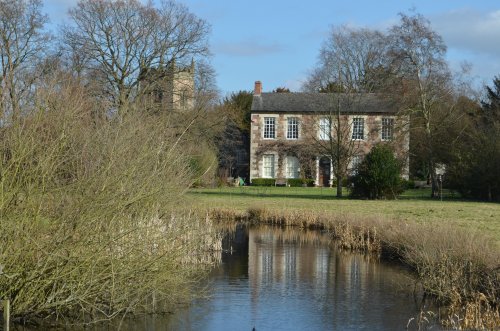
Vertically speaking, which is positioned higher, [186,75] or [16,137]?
[186,75]

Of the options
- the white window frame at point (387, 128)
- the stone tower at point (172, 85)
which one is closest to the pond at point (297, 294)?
the stone tower at point (172, 85)

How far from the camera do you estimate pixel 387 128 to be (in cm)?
5466

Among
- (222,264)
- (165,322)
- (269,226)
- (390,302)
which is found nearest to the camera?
(165,322)

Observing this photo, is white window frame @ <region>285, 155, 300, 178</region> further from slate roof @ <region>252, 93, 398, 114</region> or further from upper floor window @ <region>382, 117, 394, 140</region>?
upper floor window @ <region>382, 117, 394, 140</region>

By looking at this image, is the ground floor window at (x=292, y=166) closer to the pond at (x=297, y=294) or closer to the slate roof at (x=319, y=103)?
the slate roof at (x=319, y=103)

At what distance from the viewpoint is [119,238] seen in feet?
39.3

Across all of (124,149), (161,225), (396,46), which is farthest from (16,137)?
(396,46)

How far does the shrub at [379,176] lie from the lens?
3988 cm

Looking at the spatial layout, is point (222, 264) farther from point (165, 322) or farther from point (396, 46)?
point (396, 46)

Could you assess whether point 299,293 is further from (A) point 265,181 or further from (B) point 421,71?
(A) point 265,181

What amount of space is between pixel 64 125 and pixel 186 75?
109ft

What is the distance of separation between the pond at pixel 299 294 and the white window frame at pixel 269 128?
3721cm

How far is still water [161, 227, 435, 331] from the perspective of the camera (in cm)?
1355

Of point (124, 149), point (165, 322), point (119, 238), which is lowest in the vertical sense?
point (165, 322)
